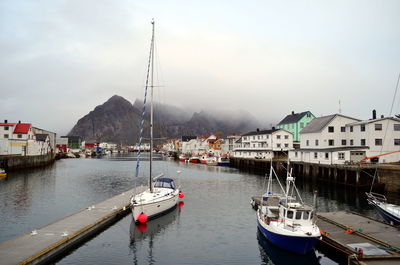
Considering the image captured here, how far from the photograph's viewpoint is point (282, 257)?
21547 mm

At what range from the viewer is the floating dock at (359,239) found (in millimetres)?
16766

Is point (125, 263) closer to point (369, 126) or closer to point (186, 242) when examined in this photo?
point (186, 242)

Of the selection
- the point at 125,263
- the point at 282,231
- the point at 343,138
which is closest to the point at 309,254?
the point at 282,231

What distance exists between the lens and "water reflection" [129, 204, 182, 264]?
2204cm

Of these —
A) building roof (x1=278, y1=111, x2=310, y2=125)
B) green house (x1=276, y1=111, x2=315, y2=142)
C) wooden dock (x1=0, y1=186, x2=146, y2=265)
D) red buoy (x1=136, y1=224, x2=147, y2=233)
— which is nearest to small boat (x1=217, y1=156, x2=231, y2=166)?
green house (x1=276, y1=111, x2=315, y2=142)

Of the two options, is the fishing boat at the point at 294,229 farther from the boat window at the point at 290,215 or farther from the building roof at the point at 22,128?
the building roof at the point at 22,128

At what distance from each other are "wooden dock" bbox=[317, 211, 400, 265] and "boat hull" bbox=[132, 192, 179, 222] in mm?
14873

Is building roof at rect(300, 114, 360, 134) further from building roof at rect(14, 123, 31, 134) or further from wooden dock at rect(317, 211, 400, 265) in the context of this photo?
building roof at rect(14, 123, 31, 134)

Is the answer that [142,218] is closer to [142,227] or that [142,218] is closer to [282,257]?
[142,227]

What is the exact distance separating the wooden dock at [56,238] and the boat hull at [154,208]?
9.28ft

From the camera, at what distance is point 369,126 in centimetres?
6156

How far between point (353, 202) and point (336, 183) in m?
15.3

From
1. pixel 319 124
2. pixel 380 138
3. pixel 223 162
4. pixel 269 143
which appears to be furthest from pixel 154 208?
pixel 223 162

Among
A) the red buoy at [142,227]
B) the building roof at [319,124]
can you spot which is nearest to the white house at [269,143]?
the building roof at [319,124]
